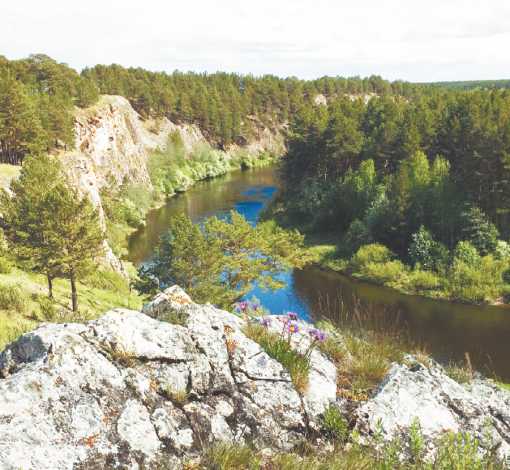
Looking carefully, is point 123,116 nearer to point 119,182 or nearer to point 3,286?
Answer: point 119,182

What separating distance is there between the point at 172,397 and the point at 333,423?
209 cm

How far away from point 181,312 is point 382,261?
35.3m

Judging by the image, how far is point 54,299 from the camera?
2109cm

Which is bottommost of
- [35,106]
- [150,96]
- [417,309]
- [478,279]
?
[417,309]

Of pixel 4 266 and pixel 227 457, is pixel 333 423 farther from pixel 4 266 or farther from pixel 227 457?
pixel 4 266

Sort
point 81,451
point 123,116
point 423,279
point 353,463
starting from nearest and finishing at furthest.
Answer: point 81,451, point 353,463, point 423,279, point 123,116

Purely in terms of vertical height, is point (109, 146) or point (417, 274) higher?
point (109, 146)

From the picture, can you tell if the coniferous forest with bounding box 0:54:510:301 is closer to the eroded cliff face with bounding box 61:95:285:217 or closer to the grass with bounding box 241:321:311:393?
the eroded cliff face with bounding box 61:95:285:217

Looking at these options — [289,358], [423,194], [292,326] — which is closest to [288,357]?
[289,358]

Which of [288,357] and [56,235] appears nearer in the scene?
[288,357]

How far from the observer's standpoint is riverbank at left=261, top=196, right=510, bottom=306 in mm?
33781

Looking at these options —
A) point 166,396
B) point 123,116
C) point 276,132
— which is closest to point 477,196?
point 166,396

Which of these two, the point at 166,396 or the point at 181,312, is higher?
the point at 181,312

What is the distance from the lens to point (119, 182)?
2362 inches
